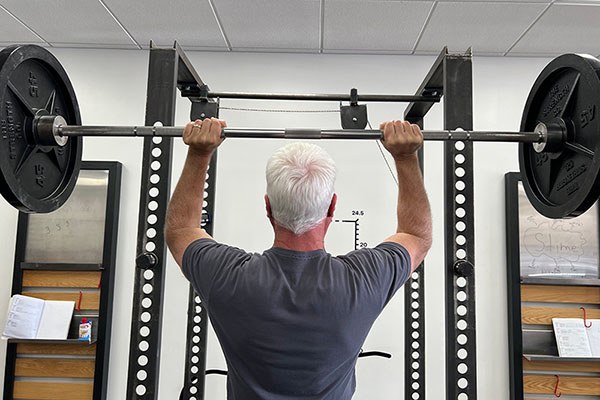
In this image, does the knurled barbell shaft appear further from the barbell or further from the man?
the man

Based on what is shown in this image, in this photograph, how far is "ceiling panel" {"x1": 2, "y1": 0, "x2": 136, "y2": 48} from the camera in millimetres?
2617

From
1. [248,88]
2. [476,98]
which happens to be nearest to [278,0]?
[248,88]

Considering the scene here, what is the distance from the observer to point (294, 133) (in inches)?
53.6

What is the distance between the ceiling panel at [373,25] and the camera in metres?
2.57

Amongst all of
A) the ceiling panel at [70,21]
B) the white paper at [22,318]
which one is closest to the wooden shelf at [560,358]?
the white paper at [22,318]

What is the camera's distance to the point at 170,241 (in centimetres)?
126

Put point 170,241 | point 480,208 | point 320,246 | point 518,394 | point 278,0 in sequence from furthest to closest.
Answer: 1. point 480,208
2. point 518,394
3. point 278,0
4. point 170,241
5. point 320,246

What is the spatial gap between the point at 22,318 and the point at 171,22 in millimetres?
1905

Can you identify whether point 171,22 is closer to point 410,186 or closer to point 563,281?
point 410,186

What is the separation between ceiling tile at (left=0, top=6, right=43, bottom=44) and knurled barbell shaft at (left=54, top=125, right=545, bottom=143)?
187 cm

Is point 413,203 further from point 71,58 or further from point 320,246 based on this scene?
point 71,58

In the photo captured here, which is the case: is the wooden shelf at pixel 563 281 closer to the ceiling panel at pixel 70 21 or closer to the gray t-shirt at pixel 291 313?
the gray t-shirt at pixel 291 313

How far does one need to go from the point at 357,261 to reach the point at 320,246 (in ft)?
0.31

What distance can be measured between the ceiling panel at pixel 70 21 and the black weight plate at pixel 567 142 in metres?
2.21
